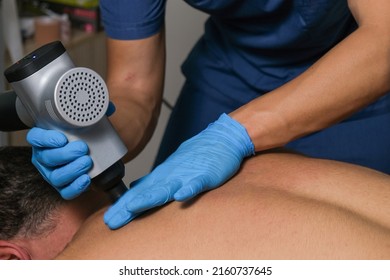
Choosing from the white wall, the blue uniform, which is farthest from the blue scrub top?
the white wall

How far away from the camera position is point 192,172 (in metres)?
1.09

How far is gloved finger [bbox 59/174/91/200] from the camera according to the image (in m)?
1.03

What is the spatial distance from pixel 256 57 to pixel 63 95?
72 cm

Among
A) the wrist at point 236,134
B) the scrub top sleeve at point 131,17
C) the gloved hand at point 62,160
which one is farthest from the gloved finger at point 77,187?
the scrub top sleeve at point 131,17

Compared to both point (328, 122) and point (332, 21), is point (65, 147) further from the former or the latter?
point (332, 21)

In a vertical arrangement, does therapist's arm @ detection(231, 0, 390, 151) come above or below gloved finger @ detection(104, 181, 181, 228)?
above

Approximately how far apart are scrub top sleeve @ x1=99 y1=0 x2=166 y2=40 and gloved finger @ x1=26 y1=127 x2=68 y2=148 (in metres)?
0.45

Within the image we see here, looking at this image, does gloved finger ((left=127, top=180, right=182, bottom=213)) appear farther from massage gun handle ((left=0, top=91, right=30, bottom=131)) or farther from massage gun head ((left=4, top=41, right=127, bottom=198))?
massage gun handle ((left=0, top=91, right=30, bottom=131))

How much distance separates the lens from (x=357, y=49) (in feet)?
3.83

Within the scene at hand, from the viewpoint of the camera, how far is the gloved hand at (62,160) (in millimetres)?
1011

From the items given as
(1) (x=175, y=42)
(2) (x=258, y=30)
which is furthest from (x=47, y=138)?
(1) (x=175, y=42)

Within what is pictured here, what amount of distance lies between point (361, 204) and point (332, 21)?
1.81 feet
